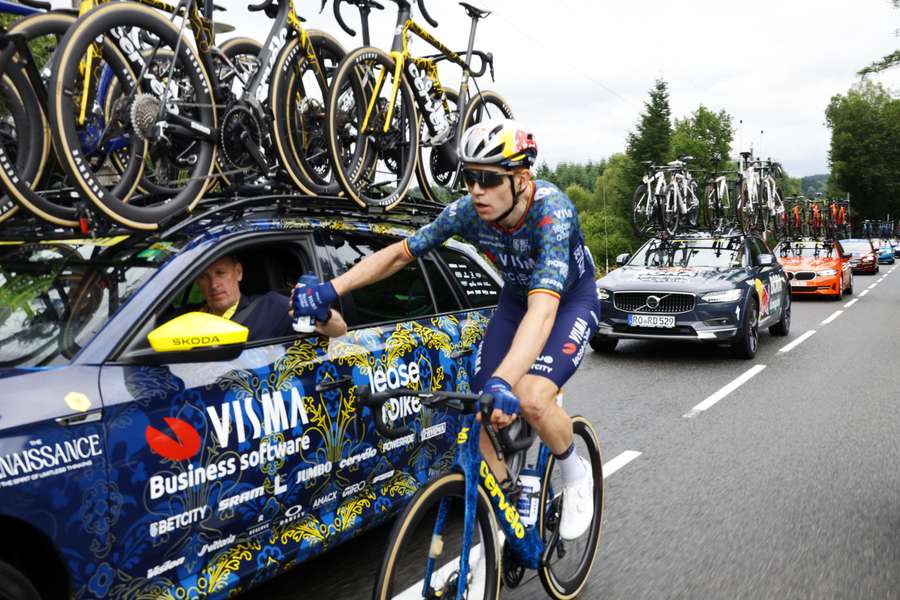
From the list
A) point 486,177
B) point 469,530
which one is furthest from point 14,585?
point 486,177

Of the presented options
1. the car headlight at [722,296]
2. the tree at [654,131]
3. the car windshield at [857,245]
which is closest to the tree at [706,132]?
the tree at [654,131]

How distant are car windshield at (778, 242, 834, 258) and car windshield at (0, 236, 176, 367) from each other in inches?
912

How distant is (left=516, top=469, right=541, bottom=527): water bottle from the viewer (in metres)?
3.15

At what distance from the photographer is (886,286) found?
2980 centimetres

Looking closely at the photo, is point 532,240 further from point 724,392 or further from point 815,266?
point 815,266

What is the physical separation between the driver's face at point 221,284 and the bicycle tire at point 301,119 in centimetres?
78

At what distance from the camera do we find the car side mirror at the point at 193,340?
8.38 feet

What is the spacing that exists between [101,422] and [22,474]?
0.30 m

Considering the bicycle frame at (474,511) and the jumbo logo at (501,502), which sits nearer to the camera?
the bicycle frame at (474,511)

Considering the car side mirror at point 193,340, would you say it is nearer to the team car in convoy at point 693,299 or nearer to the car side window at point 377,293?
the car side window at point 377,293

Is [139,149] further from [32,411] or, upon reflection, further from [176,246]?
[32,411]

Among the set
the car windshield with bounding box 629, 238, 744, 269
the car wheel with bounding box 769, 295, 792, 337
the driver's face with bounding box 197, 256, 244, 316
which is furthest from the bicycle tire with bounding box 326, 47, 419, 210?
the car wheel with bounding box 769, 295, 792, 337

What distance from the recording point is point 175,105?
3783 millimetres

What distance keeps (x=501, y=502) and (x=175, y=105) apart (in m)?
2.41
